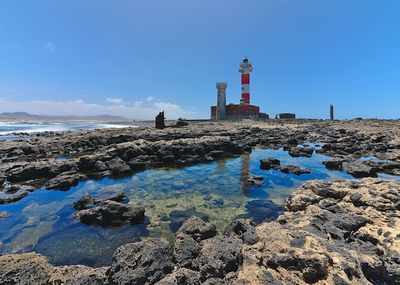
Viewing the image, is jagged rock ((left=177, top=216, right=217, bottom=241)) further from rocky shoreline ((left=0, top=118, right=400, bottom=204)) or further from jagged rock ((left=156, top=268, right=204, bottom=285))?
rocky shoreline ((left=0, top=118, right=400, bottom=204))

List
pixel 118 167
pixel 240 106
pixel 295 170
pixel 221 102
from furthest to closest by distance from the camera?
pixel 240 106, pixel 221 102, pixel 118 167, pixel 295 170

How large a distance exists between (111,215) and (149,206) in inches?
73.7

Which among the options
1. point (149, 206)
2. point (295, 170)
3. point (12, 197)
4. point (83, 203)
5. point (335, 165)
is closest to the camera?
point (83, 203)

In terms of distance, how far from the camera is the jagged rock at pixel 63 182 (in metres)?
11.4

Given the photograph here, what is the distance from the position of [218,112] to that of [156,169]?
4744 cm

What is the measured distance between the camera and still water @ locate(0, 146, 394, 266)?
21.5ft

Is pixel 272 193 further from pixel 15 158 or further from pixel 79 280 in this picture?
pixel 15 158

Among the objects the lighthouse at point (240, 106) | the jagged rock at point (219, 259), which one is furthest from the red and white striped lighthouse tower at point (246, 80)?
the jagged rock at point (219, 259)

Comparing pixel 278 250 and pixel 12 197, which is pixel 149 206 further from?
pixel 278 250

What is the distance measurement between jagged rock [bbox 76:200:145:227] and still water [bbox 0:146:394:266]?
274 millimetres

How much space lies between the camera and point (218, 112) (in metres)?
61.4

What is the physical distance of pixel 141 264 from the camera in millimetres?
4371

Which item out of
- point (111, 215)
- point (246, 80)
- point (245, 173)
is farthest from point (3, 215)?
point (246, 80)

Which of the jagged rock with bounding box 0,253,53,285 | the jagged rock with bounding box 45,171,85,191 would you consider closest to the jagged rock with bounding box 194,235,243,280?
the jagged rock with bounding box 0,253,53,285
